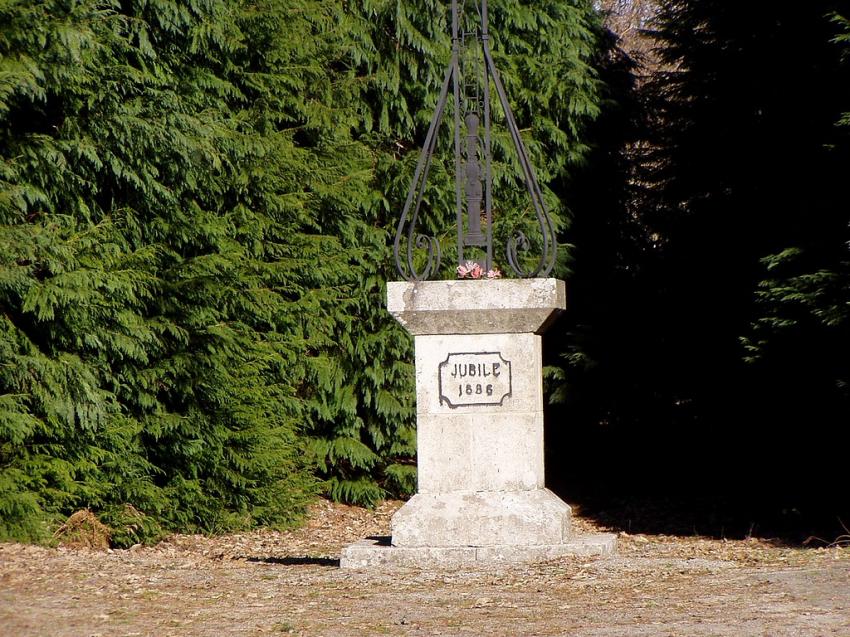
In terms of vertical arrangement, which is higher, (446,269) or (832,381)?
(446,269)

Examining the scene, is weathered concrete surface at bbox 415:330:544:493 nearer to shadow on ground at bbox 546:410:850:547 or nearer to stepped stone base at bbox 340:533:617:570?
stepped stone base at bbox 340:533:617:570

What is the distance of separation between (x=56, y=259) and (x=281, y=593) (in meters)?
4.00

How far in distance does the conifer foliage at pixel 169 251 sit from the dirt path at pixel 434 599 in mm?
1844

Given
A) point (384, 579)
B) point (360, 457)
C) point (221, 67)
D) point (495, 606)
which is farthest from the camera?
point (360, 457)

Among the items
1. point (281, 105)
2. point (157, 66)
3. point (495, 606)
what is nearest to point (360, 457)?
point (281, 105)

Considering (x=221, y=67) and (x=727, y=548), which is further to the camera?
(x=221, y=67)

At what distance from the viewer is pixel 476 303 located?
22.5 feet

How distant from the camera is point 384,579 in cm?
626

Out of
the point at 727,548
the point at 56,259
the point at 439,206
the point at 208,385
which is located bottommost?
the point at 727,548

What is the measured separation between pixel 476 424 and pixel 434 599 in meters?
1.57

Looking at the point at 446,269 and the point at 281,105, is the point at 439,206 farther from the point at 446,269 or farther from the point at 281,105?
the point at 281,105

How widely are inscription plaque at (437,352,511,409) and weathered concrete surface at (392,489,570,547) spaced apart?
0.59 meters

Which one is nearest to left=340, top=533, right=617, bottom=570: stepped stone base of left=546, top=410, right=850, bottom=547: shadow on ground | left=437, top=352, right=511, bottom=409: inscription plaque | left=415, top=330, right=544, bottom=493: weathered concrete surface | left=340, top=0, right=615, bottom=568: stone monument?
left=340, top=0, right=615, bottom=568: stone monument

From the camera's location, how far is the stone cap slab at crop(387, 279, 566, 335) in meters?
6.86
